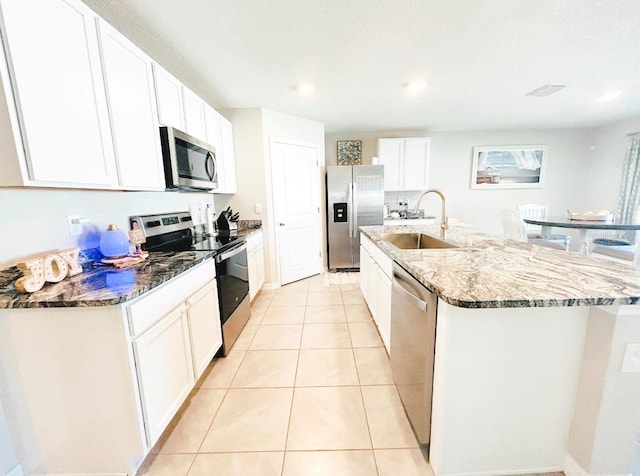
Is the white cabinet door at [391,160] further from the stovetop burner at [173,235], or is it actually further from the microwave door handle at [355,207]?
the stovetop burner at [173,235]

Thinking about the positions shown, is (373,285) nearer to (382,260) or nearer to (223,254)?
(382,260)

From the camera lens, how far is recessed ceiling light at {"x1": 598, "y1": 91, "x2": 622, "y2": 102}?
2979 millimetres

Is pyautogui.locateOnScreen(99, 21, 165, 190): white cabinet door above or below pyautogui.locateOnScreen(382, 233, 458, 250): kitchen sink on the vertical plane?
above

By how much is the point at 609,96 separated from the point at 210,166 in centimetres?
472

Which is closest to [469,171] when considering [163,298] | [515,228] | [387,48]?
[515,228]

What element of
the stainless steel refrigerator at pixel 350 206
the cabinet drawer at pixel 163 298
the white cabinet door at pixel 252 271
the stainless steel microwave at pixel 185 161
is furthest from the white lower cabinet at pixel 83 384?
the stainless steel refrigerator at pixel 350 206

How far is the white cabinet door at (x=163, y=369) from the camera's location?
1.14 m

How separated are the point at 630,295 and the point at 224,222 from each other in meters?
2.80

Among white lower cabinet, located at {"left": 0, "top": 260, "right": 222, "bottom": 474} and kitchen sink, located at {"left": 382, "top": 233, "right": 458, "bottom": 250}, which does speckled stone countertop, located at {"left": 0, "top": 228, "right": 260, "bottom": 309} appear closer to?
white lower cabinet, located at {"left": 0, "top": 260, "right": 222, "bottom": 474}

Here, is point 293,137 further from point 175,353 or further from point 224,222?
point 175,353

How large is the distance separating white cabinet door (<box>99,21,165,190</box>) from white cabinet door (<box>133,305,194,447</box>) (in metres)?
0.87

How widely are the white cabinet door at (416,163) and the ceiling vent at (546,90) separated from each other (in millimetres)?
1626

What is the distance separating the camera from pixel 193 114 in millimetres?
2244

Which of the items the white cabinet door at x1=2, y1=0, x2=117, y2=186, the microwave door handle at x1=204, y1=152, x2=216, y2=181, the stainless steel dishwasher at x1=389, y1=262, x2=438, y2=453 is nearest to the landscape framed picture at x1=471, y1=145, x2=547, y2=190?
the stainless steel dishwasher at x1=389, y1=262, x2=438, y2=453
